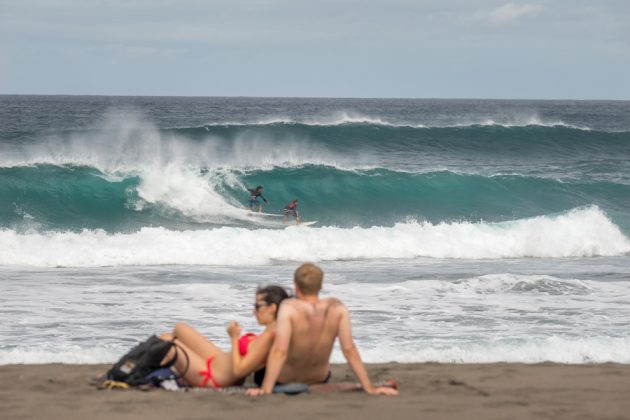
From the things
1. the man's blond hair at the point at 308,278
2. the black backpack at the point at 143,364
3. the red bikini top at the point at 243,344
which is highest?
the man's blond hair at the point at 308,278

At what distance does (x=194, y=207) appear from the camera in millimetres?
23797

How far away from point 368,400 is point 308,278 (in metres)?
0.93

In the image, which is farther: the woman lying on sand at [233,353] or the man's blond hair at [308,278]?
the woman lying on sand at [233,353]

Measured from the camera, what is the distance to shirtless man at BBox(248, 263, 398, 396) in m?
6.30

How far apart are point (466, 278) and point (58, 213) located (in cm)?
1231

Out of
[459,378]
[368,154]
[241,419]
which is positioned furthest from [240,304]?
[368,154]

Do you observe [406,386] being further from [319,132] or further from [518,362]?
[319,132]

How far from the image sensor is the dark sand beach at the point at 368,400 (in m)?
5.98

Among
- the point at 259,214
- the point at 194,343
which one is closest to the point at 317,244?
the point at 259,214

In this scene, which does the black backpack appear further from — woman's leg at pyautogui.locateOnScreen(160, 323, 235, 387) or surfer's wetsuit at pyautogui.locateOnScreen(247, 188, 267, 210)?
surfer's wetsuit at pyautogui.locateOnScreen(247, 188, 267, 210)

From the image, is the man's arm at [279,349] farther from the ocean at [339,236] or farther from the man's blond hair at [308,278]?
the ocean at [339,236]

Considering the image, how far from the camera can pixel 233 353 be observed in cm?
654

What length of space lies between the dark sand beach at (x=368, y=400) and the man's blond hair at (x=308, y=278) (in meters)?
0.76

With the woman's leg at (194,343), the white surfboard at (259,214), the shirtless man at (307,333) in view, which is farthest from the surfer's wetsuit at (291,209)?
the shirtless man at (307,333)
